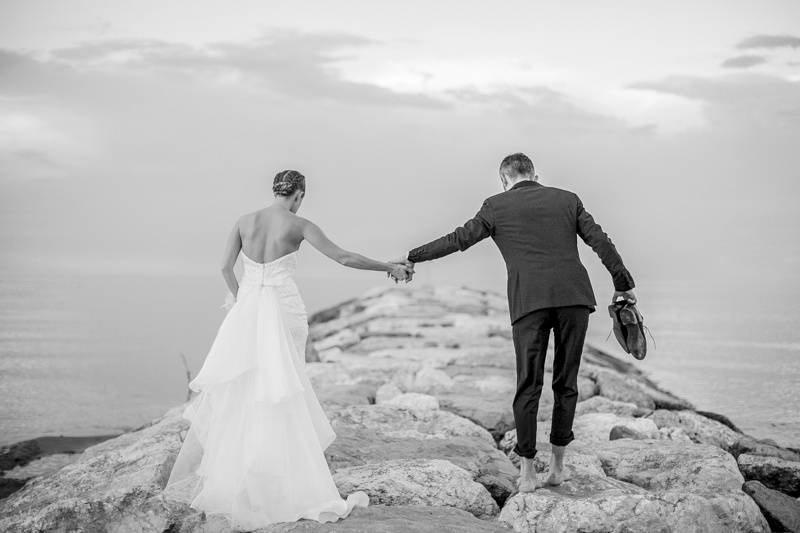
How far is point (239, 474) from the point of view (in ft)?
15.7

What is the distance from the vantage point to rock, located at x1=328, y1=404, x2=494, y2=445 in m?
6.63

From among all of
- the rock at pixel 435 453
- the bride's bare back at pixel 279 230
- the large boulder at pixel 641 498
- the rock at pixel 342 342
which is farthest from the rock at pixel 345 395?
the rock at pixel 342 342

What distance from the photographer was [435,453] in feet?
19.7

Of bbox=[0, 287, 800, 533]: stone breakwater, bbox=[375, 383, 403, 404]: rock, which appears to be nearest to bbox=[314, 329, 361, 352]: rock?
bbox=[0, 287, 800, 533]: stone breakwater

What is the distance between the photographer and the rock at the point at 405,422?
6.63 meters

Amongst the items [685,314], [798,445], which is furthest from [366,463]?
[685,314]

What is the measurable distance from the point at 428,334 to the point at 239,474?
1025 cm

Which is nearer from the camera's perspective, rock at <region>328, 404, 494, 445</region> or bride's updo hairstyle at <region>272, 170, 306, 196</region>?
bride's updo hairstyle at <region>272, 170, 306, 196</region>

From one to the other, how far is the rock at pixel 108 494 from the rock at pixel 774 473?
174 inches

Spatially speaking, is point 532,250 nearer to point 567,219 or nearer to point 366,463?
point 567,219

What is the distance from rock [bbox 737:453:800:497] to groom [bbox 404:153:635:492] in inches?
86.9

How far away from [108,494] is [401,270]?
2.63 meters

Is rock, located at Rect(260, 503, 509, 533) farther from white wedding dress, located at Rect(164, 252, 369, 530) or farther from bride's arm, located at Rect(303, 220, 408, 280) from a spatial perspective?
bride's arm, located at Rect(303, 220, 408, 280)

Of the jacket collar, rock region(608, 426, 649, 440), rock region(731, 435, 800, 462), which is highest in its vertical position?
the jacket collar
